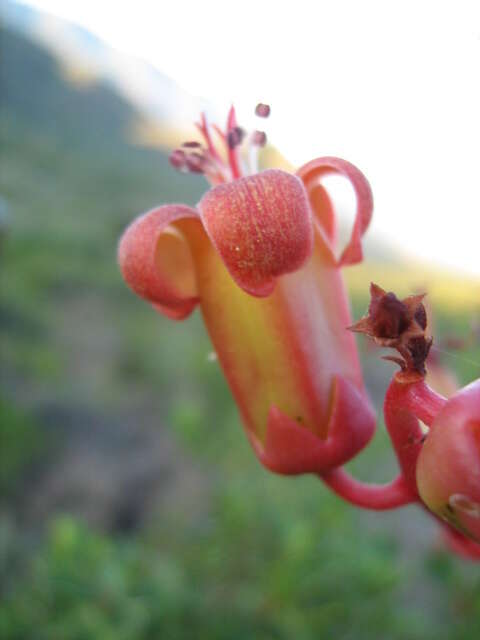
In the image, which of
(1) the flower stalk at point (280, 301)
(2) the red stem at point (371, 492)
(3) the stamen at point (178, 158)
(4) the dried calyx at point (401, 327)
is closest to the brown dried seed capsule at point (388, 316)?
(4) the dried calyx at point (401, 327)

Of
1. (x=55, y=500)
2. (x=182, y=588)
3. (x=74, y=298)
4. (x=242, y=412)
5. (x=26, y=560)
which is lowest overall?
(x=74, y=298)

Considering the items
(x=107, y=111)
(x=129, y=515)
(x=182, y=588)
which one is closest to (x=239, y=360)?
(x=182, y=588)

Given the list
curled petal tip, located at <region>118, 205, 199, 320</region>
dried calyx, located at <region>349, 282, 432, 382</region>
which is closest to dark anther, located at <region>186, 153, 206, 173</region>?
curled petal tip, located at <region>118, 205, 199, 320</region>

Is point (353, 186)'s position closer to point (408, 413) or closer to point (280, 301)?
point (280, 301)

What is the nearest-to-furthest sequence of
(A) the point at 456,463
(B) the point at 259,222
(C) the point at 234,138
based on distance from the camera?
1. (A) the point at 456,463
2. (B) the point at 259,222
3. (C) the point at 234,138

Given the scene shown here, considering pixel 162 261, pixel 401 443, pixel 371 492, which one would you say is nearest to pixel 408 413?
pixel 401 443

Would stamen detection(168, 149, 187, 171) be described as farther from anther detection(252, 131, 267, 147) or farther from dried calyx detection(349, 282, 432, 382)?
dried calyx detection(349, 282, 432, 382)

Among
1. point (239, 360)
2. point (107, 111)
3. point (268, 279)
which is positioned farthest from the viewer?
point (107, 111)

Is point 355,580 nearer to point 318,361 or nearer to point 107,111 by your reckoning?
point 318,361
